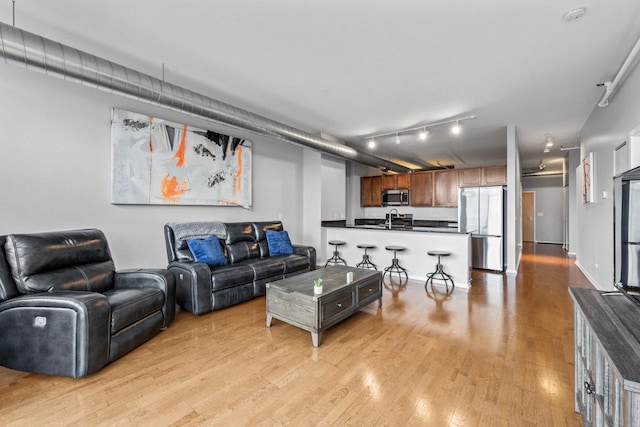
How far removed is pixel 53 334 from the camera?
2.11 meters

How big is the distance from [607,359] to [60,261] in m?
3.80

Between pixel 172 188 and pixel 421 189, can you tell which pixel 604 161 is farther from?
pixel 172 188

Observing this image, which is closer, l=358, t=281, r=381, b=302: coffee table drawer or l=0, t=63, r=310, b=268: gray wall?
l=0, t=63, r=310, b=268: gray wall

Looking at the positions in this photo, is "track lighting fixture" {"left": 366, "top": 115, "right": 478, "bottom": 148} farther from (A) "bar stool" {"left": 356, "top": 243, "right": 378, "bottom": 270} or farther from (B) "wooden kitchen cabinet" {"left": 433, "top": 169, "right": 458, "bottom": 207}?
(A) "bar stool" {"left": 356, "top": 243, "right": 378, "bottom": 270}

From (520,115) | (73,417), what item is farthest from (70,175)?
(520,115)

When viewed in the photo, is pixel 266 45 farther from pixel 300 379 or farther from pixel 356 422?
pixel 356 422

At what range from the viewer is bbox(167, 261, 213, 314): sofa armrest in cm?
336

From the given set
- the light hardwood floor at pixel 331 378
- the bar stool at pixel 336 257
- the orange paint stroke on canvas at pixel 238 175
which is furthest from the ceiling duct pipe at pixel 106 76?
the bar stool at pixel 336 257

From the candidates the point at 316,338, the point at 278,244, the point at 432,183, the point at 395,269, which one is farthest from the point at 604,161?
the point at 278,244

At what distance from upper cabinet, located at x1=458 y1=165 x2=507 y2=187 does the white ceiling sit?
74.0 inches

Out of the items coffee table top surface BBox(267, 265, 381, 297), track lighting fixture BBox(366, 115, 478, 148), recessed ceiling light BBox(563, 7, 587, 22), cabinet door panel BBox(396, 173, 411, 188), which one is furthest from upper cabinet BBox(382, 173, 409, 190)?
recessed ceiling light BBox(563, 7, 587, 22)

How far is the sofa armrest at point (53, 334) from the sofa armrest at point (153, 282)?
76 centimetres

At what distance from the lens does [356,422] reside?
1680 mm

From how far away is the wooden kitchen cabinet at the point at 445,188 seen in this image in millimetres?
7109
